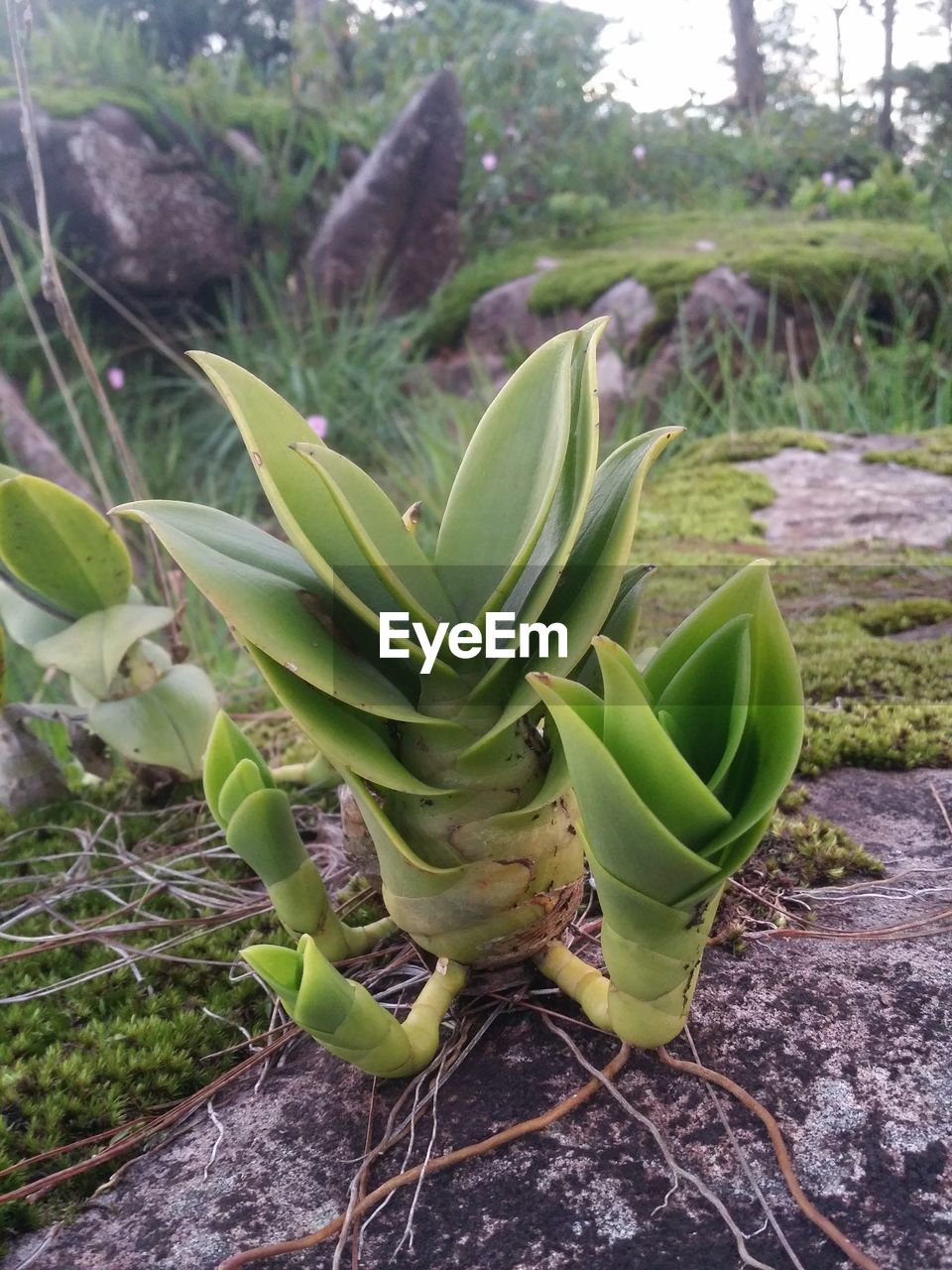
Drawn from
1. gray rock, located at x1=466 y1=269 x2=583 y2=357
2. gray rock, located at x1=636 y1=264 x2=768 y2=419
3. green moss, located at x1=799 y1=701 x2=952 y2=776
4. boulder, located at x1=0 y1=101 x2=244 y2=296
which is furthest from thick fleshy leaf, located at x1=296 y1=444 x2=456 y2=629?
boulder, located at x1=0 y1=101 x2=244 y2=296

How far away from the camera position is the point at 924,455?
280cm

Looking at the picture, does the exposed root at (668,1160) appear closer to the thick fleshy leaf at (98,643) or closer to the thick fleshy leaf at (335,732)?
the thick fleshy leaf at (335,732)

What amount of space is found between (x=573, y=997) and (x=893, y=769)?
→ 0.68m

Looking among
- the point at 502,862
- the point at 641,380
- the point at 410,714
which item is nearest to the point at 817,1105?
the point at 502,862

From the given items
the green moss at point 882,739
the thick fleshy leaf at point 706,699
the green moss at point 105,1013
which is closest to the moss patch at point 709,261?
the green moss at point 882,739

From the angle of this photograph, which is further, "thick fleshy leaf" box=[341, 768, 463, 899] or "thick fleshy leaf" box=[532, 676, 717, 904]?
"thick fleshy leaf" box=[341, 768, 463, 899]

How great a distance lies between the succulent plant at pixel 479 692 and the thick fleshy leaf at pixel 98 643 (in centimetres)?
37

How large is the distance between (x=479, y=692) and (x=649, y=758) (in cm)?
19

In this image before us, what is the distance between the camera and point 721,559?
7.23 ft

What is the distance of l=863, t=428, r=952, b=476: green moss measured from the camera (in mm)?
2717

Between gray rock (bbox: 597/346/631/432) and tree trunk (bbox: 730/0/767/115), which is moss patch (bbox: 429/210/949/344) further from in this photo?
tree trunk (bbox: 730/0/767/115)

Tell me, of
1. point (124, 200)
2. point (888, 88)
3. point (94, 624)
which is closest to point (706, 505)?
point (94, 624)

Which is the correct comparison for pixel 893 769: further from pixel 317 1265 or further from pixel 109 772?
pixel 109 772

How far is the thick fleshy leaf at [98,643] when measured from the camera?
1.16 m
